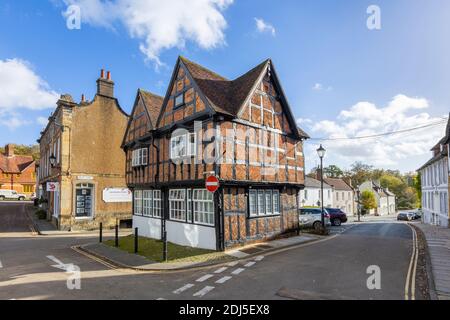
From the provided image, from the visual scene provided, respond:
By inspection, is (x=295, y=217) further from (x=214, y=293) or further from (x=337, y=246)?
(x=214, y=293)

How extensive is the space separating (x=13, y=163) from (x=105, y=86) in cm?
4549

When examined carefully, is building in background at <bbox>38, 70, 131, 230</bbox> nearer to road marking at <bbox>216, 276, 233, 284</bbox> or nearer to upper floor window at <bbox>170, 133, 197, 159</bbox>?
upper floor window at <bbox>170, 133, 197, 159</bbox>

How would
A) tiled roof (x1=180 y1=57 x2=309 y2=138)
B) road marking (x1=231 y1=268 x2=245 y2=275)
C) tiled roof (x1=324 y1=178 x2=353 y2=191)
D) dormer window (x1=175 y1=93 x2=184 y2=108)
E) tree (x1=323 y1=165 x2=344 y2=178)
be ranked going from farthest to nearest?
tree (x1=323 y1=165 x2=344 y2=178) < tiled roof (x1=324 y1=178 x2=353 y2=191) < dormer window (x1=175 y1=93 x2=184 y2=108) < tiled roof (x1=180 y1=57 x2=309 y2=138) < road marking (x1=231 y1=268 x2=245 y2=275)

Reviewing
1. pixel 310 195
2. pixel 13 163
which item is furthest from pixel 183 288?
pixel 13 163

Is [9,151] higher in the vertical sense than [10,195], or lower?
higher

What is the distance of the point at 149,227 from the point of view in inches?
744

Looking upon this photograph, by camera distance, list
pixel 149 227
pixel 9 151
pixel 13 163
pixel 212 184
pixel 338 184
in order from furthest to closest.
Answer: pixel 9 151 → pixel 338 184 → pixel 13 163 → pixel 149 227 → pixel 212 184

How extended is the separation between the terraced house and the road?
3080 mm

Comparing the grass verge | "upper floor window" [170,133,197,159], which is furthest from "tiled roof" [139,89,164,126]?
the grass verge

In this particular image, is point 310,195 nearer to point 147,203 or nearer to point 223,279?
point 147,203

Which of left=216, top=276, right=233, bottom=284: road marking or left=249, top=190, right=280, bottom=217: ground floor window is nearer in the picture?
left=216, top=276, right=233, bottom=284: road marking

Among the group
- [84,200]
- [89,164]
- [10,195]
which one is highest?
[89,164]

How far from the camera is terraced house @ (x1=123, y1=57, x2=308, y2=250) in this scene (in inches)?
526

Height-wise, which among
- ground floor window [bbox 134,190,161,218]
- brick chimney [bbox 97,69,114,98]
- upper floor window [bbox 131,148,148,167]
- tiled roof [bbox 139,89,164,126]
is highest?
brick chimney [bbox 97,69,114,98]
